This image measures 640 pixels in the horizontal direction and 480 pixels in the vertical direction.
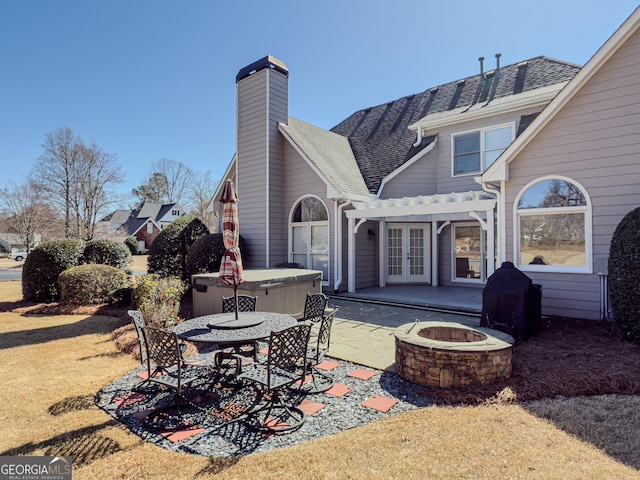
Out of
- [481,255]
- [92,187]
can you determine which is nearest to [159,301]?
[481,255]

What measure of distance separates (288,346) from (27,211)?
103 feet

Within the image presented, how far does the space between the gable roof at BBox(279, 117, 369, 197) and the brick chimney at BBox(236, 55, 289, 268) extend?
0.68 meters

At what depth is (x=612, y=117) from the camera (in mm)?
6555

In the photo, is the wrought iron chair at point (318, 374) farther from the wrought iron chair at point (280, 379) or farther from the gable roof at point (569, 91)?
the gable roof at point (569, 91)

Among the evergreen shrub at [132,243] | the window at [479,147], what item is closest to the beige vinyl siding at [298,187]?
the window at [479,147]

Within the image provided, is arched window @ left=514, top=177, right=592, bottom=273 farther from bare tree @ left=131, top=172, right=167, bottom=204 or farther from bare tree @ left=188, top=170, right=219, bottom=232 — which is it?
bare tree @ left=131, top=172, right=167, bottom=204

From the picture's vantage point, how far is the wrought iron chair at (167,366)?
3.43 m

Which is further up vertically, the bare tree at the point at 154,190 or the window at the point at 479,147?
the bare tree at the point at 154,190

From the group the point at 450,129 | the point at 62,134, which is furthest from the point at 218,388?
the point at 62,134

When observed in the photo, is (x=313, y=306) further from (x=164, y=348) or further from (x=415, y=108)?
(x=415, y=108)

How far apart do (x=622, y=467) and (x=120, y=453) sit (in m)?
4.03

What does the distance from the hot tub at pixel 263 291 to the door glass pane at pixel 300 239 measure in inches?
140

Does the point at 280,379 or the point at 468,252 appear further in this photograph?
the point at 468,252

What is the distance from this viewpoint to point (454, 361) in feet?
13.3
